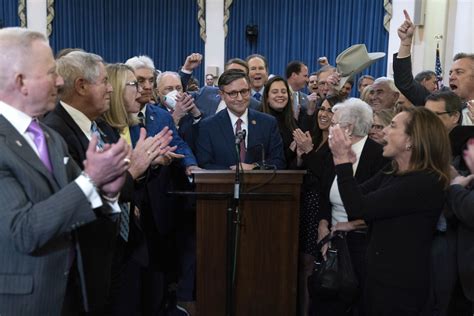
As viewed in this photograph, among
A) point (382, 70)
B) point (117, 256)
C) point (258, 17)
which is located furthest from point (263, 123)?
point (258, 17)

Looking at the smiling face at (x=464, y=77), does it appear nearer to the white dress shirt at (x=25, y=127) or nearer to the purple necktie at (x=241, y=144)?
the purple necktie at (x=241, y=144)

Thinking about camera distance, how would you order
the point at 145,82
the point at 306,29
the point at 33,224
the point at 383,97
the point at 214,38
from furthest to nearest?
the point at 214,38, the point at 306,29, the point at 383,97, the point at 145,82, the point at 33,224

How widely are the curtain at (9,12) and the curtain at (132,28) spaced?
747 mm

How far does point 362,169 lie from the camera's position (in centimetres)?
265

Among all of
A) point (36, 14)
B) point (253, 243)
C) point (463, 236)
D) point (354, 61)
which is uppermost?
point (36, 14)

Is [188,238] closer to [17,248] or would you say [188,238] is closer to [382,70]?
[17,248]

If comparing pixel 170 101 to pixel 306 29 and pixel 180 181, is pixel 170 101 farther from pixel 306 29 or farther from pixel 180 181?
pixel 306 29

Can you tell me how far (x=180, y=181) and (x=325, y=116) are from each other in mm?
1041

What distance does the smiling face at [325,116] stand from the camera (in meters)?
3.22

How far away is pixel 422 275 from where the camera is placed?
2018 millimetres

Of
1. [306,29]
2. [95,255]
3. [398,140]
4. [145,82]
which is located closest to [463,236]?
[398,140]

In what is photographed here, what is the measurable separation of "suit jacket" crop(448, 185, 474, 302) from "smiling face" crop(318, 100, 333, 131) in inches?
46.9

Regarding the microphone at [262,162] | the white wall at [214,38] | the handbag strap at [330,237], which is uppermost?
the white wall at [214,38]

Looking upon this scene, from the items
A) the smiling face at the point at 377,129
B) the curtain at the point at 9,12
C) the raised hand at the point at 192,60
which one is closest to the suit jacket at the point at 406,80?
the smiling face at the point at 377,129
